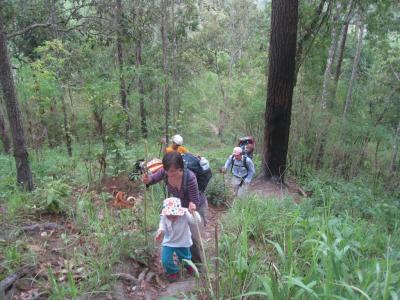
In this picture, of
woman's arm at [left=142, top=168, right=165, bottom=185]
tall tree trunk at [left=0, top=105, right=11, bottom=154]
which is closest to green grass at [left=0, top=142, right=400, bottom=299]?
woman's arm at [left=142, top=168, right=165, bottom=185]

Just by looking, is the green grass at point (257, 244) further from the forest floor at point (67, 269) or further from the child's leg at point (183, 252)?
the child's leg at point (183, 252)

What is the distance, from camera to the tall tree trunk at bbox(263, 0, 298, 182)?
Answer: 22.7 feet

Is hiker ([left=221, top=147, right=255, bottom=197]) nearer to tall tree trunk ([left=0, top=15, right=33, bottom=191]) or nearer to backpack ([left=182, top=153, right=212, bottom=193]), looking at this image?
backpack ([left=182, top=153, right=212, bottom=193])

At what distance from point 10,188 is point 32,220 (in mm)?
1266

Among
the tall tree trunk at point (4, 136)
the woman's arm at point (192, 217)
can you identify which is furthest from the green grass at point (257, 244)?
the tall tree trunk at point (4, 136)

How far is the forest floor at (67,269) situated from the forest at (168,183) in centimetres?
2

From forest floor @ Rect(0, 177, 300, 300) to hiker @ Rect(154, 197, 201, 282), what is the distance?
7.4 inches

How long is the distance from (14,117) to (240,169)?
3.87m

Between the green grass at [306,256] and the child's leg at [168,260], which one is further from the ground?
the green grass at [306,256]

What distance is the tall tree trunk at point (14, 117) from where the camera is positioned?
15.3ft

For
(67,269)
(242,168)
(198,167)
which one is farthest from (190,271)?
(242,168)

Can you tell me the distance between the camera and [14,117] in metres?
4.86

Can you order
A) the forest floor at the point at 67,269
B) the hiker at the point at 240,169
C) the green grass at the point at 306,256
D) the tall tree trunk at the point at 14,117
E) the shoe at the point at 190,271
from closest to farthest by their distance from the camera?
the green grass at the point at 306,256
the forest floor at the point at 67,269
the shoe at the point at 190,271
the tall tree trunk at the point at 14,117
the hiker at the point at 240,169

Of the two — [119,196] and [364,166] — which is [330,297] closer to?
[119,196]
